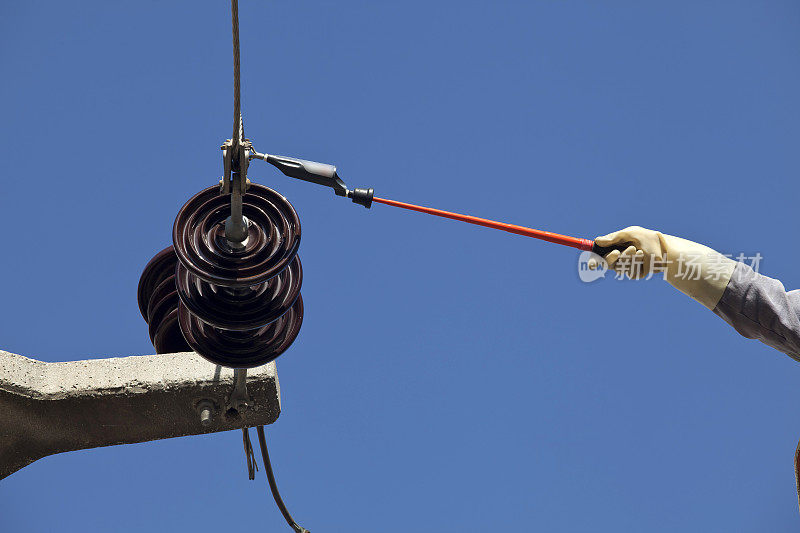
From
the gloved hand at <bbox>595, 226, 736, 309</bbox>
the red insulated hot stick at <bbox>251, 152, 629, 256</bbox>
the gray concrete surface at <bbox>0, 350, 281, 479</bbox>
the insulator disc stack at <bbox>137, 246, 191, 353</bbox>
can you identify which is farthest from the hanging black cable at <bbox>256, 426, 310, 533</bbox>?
the gloved hand at <bbox>595, 226, 736, 309</bbox>

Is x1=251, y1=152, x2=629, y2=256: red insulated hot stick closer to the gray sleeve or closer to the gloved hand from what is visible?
the gloved hand

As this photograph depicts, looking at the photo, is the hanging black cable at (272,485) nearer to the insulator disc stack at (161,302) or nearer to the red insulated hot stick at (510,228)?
the insulator disc stack at (161,302)

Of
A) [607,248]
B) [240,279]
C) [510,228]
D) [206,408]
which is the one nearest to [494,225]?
[510,228]

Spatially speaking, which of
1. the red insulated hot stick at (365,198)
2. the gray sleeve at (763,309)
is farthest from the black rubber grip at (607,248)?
the gray sleeve at (763,309)

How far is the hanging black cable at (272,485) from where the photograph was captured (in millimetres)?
6453

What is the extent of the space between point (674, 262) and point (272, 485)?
2.93 m

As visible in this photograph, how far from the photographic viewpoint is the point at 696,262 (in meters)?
5.18

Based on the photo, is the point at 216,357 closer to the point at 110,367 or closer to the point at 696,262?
the point at 110,367

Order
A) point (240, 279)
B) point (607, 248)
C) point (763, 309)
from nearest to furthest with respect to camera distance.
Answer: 1. point (240, 279)
2. point (763, 309)
3. point (607, 248)

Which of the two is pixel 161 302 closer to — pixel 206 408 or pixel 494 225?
pixel 206 408

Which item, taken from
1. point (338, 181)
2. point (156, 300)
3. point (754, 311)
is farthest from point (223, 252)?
point (754, 311)

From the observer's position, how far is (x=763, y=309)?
513cm

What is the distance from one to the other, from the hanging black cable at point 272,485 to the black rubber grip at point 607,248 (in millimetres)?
2448

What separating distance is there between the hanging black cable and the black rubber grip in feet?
8.03
